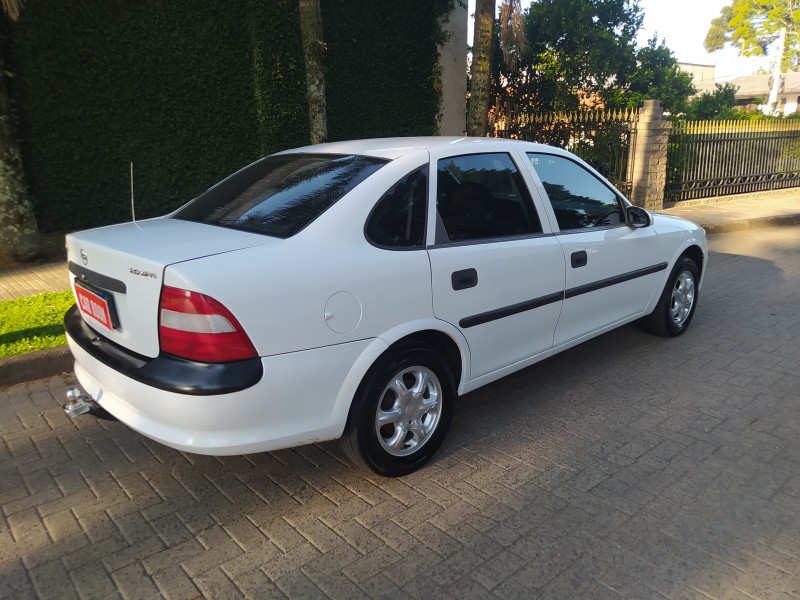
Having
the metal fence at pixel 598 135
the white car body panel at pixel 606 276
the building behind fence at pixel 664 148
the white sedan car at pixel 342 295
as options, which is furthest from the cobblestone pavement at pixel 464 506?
the metal fence at pixel 598 135

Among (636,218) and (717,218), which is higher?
(636,218)

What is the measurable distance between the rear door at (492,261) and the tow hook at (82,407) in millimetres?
1730

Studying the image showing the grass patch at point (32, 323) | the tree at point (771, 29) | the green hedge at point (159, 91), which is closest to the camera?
the grass patch at point (32, 323)

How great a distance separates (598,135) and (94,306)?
37.9 ft

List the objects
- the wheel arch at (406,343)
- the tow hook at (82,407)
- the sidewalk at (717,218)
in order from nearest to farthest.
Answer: the wheel arch at (406,343)
the tow hook at (82,407)
the sidewalk at (717,218)

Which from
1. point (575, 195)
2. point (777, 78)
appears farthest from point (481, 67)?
point (777, 78)

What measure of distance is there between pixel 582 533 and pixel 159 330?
203cm

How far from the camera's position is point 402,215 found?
3.06 metres

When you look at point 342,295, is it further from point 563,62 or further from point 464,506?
point 563,62

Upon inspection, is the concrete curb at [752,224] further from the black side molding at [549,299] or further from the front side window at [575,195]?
the front side window at [575,195]

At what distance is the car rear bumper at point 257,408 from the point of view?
2473 mm

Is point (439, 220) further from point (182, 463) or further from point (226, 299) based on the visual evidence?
point (182, 463)

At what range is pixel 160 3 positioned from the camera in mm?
8875

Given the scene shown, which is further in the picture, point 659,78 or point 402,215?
point 659,78
